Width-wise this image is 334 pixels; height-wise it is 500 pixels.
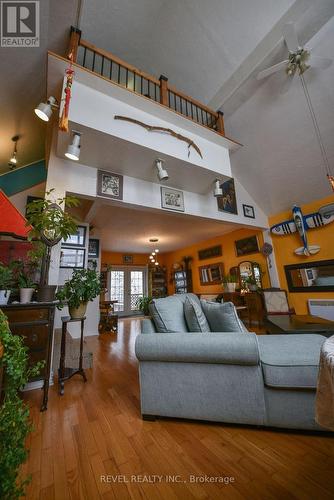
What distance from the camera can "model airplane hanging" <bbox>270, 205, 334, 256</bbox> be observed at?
12.2ft

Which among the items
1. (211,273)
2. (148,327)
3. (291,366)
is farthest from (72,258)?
(211,273)

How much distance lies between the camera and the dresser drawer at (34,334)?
164 centimetres

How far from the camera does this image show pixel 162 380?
58.2 inches

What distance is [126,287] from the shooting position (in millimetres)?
8047

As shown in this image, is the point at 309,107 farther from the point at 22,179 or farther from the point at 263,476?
the point at 22,179

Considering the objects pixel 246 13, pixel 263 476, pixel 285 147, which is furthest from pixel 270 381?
pixel 246 13

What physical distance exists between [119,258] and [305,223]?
6326 millimetres

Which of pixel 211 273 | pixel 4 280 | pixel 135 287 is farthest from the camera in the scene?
pixel 135 287

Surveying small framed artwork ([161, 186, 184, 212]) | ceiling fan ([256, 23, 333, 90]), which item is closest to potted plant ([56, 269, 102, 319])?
small framed artwork ([161, 186, 184, 212])

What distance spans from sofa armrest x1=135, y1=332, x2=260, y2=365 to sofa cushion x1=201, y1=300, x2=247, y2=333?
8.7 inches

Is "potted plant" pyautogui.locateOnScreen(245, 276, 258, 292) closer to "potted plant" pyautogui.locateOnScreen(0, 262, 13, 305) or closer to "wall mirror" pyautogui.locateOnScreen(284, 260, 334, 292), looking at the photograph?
"wall mirror" pyautogui.locateOnScreen(284, 260, 334, 292)

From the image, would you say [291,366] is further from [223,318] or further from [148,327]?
[148,327]

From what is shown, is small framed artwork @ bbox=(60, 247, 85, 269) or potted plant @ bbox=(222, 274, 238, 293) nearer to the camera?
small framed artwork @ bbox=(60, 247, 85, 269)

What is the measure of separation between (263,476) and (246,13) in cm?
474
